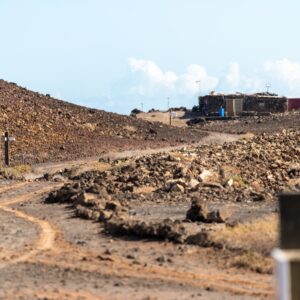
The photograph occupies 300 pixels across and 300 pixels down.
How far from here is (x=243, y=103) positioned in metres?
77.9

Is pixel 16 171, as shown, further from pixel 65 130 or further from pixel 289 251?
pixel 289 251

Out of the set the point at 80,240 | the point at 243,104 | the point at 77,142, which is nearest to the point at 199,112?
the point at 243,104

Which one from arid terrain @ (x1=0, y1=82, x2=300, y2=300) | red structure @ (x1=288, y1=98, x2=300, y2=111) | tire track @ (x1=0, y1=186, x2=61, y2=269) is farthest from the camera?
red structure @ (x1=288, y1=98, x2=300, y2=111)

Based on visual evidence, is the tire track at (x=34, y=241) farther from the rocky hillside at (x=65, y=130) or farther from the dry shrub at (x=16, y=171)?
the rocky hillside at (x=65, y=130)

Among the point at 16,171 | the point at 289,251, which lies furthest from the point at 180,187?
the point at 289,251

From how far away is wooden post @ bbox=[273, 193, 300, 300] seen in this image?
4605 mm

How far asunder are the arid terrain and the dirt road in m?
0.02

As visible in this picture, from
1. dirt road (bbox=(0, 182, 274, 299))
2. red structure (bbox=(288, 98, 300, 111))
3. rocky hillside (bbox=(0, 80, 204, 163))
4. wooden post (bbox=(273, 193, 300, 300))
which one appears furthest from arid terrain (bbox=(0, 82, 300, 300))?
red structure (bbox=(288, 98, 300, 111))

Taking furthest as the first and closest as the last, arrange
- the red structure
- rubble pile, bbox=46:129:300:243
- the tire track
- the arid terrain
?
the red structure < rubble pile, bbox=46:129:300:243 < the tire track < the arid terrain

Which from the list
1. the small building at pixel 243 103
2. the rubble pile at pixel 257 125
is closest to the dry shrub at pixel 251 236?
the rubble pile at pixel 257 125

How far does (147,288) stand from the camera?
36.2 feet

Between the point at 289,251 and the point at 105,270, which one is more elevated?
the point at 289,251

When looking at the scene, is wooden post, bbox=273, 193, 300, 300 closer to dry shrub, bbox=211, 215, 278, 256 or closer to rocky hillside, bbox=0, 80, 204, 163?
dry shrub, bbox=211, 215, 278, 256

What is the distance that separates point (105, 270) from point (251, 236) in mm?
2731
